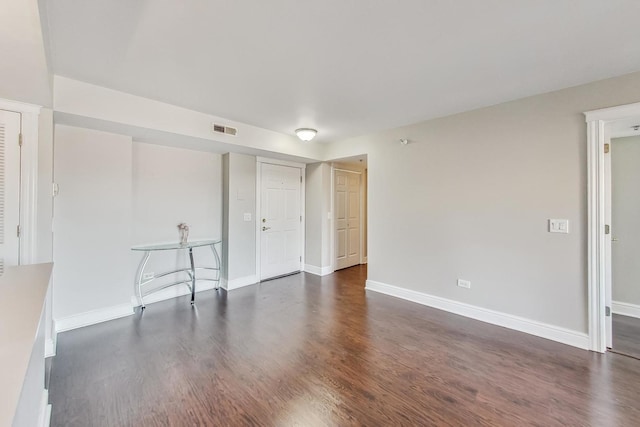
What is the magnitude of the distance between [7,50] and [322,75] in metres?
2.06

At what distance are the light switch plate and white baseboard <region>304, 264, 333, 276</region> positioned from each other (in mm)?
3473

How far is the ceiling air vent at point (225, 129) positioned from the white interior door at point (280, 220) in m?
1.09

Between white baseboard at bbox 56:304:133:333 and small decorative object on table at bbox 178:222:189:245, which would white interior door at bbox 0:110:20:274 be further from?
small decorative object on table at bbox 178:222:189:245

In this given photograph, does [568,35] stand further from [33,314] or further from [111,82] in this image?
[111,82]

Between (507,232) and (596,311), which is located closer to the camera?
(596,311)

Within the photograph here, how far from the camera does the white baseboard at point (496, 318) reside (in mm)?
2635

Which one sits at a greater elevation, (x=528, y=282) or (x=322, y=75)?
(x=322, y=75)

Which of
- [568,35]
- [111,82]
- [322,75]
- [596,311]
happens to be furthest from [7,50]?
[596,311]

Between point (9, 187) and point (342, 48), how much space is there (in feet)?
9.71

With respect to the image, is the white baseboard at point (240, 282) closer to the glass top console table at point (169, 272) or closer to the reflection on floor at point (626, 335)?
the glass top console table at point (169, 272)

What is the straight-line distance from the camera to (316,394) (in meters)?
1.95

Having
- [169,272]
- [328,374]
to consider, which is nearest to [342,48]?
[328,374]

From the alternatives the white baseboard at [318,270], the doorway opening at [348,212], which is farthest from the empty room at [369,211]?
the doorway opening at [348,212]

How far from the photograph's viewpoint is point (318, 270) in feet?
17.2
